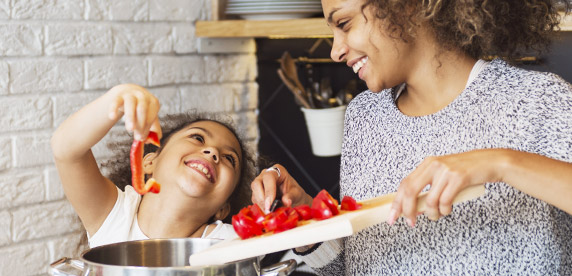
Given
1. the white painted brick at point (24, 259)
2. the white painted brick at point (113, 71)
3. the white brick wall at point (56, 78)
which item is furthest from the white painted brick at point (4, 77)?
the white painted brick at point (24, 259)

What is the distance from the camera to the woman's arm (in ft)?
2.79

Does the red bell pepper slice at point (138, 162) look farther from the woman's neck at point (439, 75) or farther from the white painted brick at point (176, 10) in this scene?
the white painted brick at point (176, 10)

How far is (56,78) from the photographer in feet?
5.63

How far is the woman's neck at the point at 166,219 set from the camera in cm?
140

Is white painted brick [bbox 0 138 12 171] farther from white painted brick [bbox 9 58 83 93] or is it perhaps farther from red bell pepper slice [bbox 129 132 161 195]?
red bell pepper slice [bbox 129 132 161 195]

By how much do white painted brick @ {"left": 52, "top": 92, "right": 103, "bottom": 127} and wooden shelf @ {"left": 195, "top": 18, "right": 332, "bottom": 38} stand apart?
1.38 feet

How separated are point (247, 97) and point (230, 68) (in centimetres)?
12

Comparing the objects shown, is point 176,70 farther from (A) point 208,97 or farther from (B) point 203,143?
(B) point 203,143

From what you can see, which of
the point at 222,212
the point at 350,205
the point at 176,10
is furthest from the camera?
the point at 176,10

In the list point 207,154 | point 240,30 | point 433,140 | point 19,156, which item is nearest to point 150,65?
point 240,30

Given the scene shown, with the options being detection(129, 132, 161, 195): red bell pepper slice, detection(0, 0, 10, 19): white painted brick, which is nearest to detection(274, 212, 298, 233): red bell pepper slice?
detection(129, 132, 161, 195): red bell pepper slice

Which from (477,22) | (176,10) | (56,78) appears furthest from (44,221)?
(477,22)

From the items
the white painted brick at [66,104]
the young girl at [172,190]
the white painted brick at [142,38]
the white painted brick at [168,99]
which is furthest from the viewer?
the white painted brick at [168,99]

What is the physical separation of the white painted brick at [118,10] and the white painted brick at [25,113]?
261 millimetres
